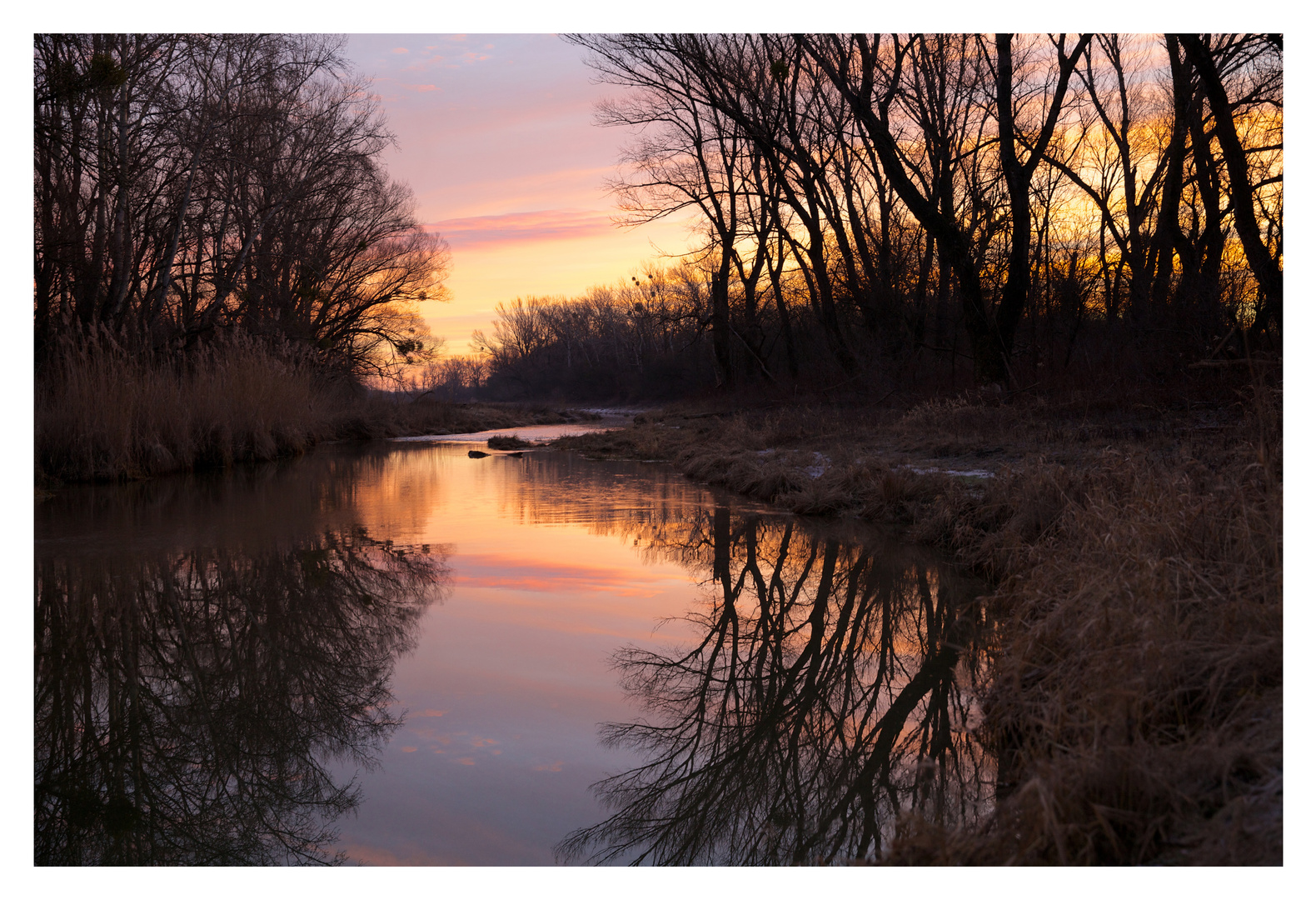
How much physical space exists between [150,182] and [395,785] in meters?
14.9

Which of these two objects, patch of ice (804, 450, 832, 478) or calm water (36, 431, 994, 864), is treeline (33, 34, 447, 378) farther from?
patch of ice (804, 450, 832, 478)

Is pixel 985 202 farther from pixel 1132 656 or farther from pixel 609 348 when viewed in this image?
pixel 609 348

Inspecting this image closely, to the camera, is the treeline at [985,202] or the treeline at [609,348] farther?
the treeline at [609,348]

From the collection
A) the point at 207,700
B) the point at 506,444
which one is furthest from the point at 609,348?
the point at 207,700

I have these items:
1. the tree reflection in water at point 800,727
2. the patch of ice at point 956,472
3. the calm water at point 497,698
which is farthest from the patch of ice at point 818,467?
the tree reflection in water at point 800,727

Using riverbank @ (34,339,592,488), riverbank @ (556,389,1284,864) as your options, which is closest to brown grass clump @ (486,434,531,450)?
riverbank @ (34,339,592,488)

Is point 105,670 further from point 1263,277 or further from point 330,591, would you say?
point 1263,277

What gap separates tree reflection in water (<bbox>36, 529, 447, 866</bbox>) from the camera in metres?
2.73

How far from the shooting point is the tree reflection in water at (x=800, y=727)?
8.86 feet

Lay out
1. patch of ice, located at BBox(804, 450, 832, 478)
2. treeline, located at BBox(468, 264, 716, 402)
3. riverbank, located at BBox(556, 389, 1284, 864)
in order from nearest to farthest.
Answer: riverbank, located at BBox(556, 389, 1284, 864), patch of ice, located at BBox(804, 450, 832, 478), treeline, located at BBox(468, 264, 716, 402)

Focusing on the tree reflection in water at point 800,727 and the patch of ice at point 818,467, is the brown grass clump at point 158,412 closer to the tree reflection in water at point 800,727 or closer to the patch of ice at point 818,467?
the patch of ice at point 818,467

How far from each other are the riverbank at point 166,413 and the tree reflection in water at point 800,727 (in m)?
8.57

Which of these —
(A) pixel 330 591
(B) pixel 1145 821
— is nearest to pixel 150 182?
(A) pixel 330 591

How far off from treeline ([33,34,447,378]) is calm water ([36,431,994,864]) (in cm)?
466
